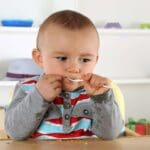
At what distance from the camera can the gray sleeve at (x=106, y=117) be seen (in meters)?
0.80

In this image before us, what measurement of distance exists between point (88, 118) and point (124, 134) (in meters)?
0.13

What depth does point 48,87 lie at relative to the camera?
2.61ft

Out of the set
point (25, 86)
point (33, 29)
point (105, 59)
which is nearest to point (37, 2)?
point (33, 29)

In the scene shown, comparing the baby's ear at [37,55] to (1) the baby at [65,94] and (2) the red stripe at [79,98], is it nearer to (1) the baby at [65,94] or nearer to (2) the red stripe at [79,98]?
(1) the baby at [65,94]

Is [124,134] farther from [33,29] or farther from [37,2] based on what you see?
[37,2]

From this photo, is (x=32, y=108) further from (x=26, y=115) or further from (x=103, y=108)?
(x=103, y=108)

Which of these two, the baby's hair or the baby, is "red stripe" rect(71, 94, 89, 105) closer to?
the baby

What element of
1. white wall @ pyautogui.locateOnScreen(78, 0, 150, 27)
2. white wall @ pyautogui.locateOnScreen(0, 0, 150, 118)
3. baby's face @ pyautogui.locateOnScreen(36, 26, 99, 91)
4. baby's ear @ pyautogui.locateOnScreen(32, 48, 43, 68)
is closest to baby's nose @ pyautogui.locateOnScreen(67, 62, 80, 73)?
baby's face @ pyautogui.locateOnScreen(36, 26, 99, 91)

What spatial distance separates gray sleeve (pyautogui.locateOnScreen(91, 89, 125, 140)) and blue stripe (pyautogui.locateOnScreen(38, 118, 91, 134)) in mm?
33

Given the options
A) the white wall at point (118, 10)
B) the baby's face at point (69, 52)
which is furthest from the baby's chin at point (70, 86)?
the white wall at point (118, 10)

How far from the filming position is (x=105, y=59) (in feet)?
8.39

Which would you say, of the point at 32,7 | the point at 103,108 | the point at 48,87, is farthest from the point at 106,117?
the point at 32,7

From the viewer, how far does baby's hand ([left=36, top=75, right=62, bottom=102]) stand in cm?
80

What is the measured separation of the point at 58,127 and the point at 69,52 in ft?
0.56
